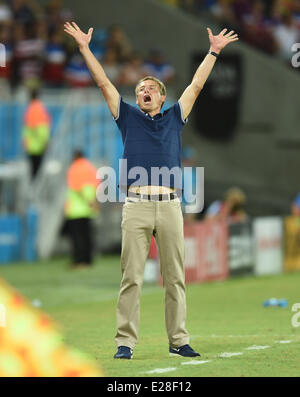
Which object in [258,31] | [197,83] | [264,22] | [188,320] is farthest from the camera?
[264,22]

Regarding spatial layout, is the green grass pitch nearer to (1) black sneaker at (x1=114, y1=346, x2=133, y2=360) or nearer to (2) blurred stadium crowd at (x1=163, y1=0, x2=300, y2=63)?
(1) black sneaker at (x1=114, y1=346, x2=133, y2=360)

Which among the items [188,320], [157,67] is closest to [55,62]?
[157,67]

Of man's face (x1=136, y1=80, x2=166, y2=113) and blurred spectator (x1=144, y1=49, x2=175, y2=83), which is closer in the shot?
man's face (x1=136, y1=80, x2=166, y2=113)

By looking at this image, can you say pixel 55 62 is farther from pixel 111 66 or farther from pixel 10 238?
pixel 10 238

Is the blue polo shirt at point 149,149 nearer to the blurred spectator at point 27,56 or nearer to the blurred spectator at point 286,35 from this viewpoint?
the blurred spectator at point 27,56

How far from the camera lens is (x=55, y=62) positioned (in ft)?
90.8

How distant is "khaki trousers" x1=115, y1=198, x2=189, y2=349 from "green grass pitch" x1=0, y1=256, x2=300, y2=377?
0.32 metres

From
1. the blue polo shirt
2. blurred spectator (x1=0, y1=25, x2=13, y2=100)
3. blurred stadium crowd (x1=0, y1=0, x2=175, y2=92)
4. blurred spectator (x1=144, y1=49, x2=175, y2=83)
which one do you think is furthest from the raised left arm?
blurred spectator (x1=144, y1=49, x2=175, y2=83)

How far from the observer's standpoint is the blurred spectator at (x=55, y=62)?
2759 cm

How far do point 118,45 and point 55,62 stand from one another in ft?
6.28

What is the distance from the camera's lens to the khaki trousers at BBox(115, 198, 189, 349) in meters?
10.2

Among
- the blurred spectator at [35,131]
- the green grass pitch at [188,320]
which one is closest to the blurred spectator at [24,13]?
the blurred spectator at [35,131]
